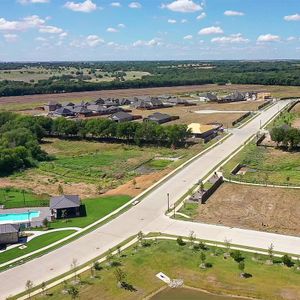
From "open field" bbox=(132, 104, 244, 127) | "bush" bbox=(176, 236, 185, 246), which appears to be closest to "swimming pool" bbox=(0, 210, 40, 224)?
"bush" bbox=(176, 236, 185, 246)

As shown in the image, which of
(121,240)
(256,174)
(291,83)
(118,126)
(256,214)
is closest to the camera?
(121,240)

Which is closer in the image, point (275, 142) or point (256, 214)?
point (256, 214)

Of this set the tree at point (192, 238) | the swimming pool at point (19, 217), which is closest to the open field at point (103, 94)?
the swimming pool at point (19, 217)

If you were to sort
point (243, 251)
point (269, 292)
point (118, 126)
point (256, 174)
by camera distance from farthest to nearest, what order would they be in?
point (118, 126) < point (256, 174) < point (243, 251) < point (269, 292)

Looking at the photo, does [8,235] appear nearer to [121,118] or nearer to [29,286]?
[29,286]

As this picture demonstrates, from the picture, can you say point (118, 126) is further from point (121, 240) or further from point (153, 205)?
point (121, 240)

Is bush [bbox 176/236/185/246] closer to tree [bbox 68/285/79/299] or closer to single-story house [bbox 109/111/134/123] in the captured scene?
tree [bbox 68/285/79/299]

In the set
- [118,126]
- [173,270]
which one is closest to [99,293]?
[173,270]
